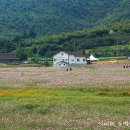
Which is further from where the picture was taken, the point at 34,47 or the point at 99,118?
the point at 34,47

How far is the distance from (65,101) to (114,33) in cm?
14859

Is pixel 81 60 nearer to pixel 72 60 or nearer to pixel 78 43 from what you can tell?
pixel 72 60

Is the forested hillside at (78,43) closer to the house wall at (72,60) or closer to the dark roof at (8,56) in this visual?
the dark roof at (8,56)

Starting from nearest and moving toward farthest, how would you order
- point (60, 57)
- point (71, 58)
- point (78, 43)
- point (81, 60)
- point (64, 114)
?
point (64, 114)
point (81, 60)
point (60, 57)
point (71, 58)
point (78, 43)

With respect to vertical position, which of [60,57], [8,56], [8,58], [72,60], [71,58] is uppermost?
[8,56]

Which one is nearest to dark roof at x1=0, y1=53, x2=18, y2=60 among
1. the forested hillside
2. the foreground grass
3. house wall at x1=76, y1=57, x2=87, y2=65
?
the forested hillside

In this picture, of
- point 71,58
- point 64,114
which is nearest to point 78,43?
point 71,58

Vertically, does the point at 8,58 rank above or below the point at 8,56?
below

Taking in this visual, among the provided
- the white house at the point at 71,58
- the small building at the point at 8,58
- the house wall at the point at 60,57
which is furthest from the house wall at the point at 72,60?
the small building at the point at 8,58

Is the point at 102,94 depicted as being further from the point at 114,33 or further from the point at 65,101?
the point at 114,33

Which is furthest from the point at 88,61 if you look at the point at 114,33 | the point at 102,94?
the point at 102,94

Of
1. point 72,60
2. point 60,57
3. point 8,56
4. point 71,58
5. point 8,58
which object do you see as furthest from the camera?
point 72,60

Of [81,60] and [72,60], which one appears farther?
[72,60]

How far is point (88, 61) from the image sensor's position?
13075 centimetres
